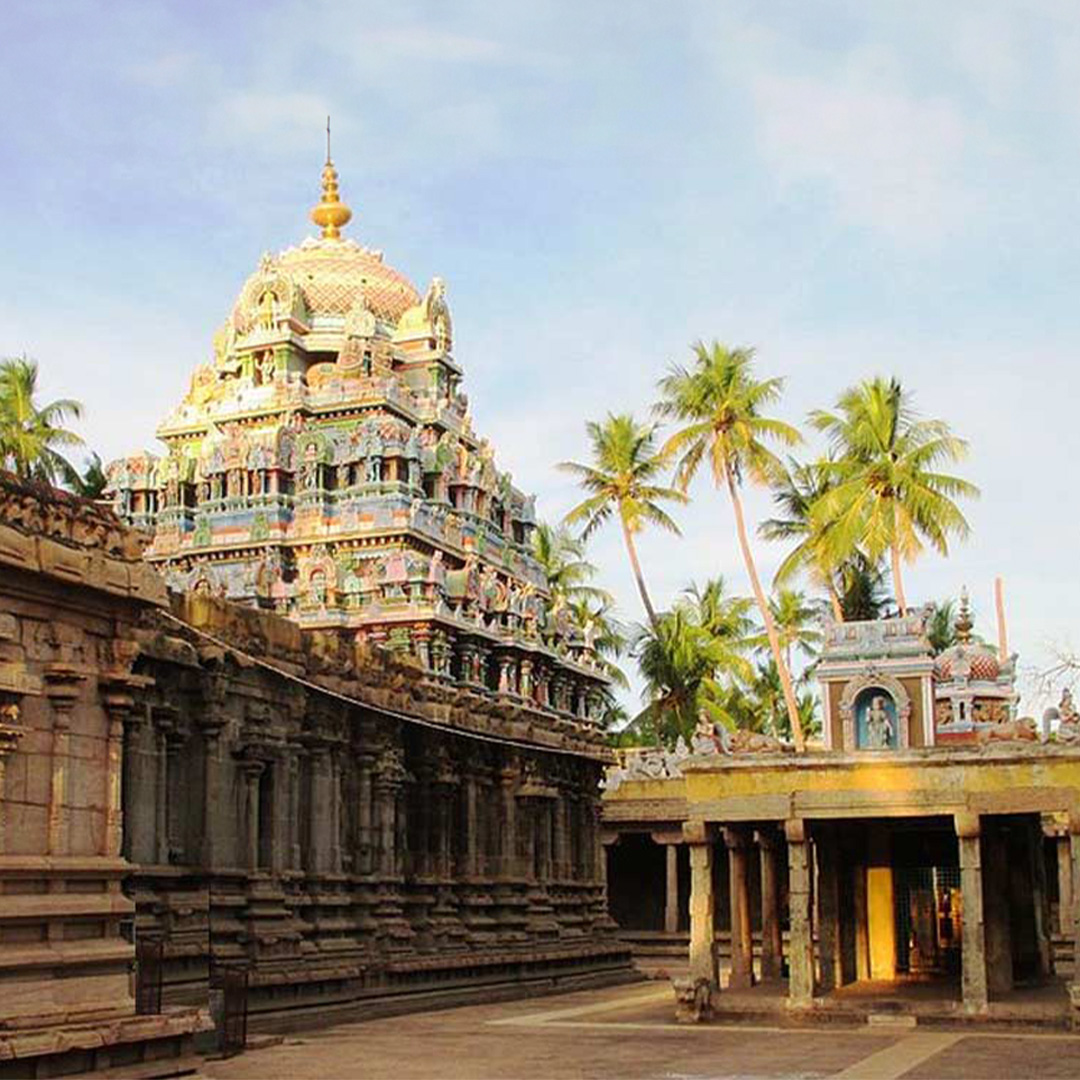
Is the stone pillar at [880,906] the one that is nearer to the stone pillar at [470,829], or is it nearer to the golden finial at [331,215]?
the stone pillar at [470,829]

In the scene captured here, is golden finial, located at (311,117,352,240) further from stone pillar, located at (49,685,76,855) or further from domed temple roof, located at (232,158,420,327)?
stone pillar, located at (49,685,76,855)

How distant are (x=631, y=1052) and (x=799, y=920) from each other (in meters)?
4.50

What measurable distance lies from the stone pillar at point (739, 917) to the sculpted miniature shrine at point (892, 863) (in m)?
0.03

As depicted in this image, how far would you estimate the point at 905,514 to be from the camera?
48219 mm

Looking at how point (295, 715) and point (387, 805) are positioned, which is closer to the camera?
point (295, 715)

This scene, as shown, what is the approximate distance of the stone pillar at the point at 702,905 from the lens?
76.7ft

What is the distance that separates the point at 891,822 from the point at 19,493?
1750 cm

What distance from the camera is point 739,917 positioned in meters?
26.2

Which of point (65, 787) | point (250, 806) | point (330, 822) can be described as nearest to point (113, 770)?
point (65, 787)

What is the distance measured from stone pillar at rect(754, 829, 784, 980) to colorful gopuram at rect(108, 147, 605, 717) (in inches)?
703

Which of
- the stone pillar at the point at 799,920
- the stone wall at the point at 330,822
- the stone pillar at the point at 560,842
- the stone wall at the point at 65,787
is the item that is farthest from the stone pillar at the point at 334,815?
the stone pillar at the point at 560,842

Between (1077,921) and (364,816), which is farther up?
(364,816)

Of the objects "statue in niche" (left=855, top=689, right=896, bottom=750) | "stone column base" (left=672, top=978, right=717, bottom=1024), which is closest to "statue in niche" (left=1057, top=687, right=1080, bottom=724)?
"stone column base" (left=672, top=978, right=717, bottom=1024)

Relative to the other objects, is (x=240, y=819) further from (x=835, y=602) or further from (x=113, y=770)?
(x=835, y=602)
